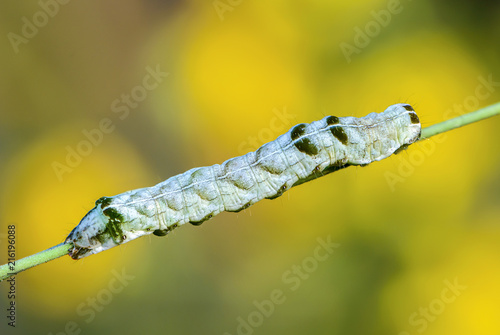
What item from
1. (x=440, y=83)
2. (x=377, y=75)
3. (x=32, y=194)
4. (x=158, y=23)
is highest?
(x=158, y=23)

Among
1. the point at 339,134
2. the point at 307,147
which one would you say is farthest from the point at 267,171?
the point at 339,134

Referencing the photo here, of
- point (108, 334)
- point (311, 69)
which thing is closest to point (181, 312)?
point (108, 334)

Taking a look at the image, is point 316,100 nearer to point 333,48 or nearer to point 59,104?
point 333,48

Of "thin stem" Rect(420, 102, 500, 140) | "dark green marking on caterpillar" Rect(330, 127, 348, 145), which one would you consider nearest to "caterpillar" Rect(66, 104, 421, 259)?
"dark green marking on caterpillar" Rect(330, 127, 348, 145)

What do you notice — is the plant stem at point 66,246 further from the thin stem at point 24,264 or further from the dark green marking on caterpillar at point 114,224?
the dark green marking on caterpillar at point 114,224

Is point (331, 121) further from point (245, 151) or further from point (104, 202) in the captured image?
point (245, 151)

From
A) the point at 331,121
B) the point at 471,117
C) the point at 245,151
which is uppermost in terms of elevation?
the point at 245,151

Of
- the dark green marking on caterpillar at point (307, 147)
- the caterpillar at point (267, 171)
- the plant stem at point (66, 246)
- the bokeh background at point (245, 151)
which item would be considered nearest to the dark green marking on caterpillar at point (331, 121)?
the caterpillar at point (267, 171)
